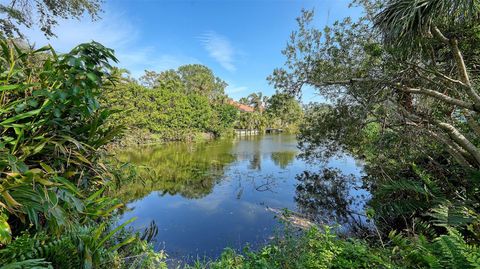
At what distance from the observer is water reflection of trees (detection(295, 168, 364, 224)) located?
233 inches

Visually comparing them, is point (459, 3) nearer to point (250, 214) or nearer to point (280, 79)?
point (280, 79)

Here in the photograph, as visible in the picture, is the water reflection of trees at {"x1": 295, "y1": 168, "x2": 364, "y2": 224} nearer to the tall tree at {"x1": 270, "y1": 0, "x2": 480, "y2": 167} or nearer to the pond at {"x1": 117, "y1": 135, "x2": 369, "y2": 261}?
the pond at {"x1": 117, "y1": 135, "x2": 369, "y2": 261}

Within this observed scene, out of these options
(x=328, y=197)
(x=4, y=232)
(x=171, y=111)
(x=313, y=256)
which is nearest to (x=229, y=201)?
(x=328, y=197)

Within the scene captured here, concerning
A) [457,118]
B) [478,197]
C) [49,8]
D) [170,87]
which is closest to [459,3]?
[478,197]

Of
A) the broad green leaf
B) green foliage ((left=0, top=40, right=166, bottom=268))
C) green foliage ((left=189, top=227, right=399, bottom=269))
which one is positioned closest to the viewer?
the broad green leaf

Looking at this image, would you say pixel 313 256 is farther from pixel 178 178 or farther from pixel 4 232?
pixel 178 178

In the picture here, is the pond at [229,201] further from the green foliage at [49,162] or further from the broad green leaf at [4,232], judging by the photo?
the broad green leaf at [4,232]

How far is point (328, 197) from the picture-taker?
7391 millimetres

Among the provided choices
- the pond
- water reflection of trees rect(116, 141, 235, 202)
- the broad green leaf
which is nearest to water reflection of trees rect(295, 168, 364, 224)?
the pond

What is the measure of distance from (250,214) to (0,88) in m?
5.38

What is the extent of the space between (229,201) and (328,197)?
3020 millimetres

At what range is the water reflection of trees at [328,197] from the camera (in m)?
5.93

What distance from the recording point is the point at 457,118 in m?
5.09

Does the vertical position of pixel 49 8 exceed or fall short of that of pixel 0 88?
it exceeds it
